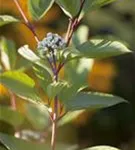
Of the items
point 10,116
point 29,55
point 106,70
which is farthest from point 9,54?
point 106,70

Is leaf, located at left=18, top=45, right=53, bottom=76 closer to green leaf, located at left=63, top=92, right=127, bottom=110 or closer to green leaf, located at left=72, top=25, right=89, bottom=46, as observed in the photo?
green leaf, located at left=63, top=92, right=127, bottom=110

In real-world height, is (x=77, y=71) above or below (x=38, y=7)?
below

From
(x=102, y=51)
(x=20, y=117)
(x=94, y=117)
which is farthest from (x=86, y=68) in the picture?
(x=94, y=117)

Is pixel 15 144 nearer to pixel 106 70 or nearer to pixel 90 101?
pixel 90 101

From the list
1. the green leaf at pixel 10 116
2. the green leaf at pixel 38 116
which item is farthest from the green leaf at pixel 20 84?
the green leaf at pixel 38 116

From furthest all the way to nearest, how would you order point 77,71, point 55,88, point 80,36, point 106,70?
point 106,70
point 80,36
point 77,71
point 55,88

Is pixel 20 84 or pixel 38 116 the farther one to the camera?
pixel 38 116

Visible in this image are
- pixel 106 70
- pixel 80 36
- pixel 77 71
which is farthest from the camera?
pixel 106 70

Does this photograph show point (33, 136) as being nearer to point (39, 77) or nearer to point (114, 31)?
point (39, 77)
